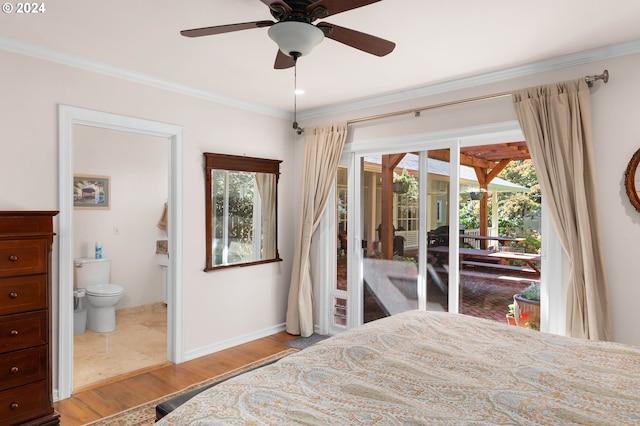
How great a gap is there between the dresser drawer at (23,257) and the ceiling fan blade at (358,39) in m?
2.23

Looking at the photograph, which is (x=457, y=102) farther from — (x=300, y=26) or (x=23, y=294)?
(x=23, y=294)

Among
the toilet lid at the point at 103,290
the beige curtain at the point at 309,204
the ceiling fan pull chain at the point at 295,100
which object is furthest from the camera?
the toilet lid at the point at 103,290

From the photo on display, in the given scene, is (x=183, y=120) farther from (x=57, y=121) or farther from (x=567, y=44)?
(x=567, y=44)

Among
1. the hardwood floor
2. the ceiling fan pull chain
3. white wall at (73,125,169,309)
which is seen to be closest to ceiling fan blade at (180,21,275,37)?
the ceiling fan pull chain

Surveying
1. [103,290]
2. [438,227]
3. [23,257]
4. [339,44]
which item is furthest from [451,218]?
[103,290]

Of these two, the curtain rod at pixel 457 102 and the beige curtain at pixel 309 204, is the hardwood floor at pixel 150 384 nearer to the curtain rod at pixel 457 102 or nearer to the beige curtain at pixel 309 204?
the beige curtain at pixel 309 204

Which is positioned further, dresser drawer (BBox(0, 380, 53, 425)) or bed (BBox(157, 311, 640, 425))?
dresser drawer (BBox(0, 380, 53, 425))

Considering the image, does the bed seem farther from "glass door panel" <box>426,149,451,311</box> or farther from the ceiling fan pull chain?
the ceiling fan pull chain

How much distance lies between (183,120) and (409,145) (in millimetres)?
2202

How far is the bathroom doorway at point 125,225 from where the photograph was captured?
4.57 metres

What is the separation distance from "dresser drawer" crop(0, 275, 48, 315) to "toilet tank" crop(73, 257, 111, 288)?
7.79 feet

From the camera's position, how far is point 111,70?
3.23 metres

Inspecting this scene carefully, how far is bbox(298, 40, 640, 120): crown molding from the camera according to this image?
2801 millimetres

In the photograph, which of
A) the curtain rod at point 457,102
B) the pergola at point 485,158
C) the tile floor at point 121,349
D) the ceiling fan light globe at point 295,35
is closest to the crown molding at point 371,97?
the curtain rod at point 457,102
